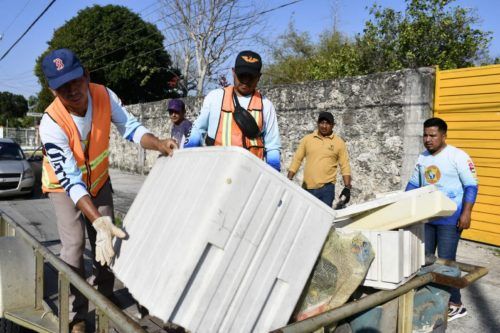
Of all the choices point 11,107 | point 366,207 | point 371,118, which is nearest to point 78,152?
point 366,207

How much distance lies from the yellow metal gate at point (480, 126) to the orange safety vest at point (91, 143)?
16.0ft

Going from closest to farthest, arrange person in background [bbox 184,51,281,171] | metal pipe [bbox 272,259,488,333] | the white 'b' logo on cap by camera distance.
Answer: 1. metal pipe [bbox 272,259,488,333]
2. the white 'b' logo on cap
3. person in background [bbox 184,51,281,171]

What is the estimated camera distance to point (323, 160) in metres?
5.30

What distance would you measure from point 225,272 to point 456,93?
5.35m

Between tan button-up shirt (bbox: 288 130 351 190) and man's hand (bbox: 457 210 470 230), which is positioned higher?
tan button-up shirt (bbox: 288 130 351 190)

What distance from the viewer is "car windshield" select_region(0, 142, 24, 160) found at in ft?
33.1

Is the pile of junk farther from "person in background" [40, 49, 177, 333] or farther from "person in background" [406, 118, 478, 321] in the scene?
"person in background" [406, 118, 478, 321]

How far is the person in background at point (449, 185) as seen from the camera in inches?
136

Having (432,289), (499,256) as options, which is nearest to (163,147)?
(432,289)

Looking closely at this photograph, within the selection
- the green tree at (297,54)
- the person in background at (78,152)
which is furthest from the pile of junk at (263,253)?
the green tree at (297,54)

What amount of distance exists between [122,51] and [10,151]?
15.5 metres

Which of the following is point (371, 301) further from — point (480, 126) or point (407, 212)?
point (480, 126)

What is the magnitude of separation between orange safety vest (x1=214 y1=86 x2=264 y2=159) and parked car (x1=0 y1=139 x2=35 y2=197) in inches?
322

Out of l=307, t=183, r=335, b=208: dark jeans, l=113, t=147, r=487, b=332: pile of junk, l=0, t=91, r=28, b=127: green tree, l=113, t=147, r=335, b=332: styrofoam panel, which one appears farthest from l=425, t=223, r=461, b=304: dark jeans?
l=0, t=91, r=28, b=127: green tree
